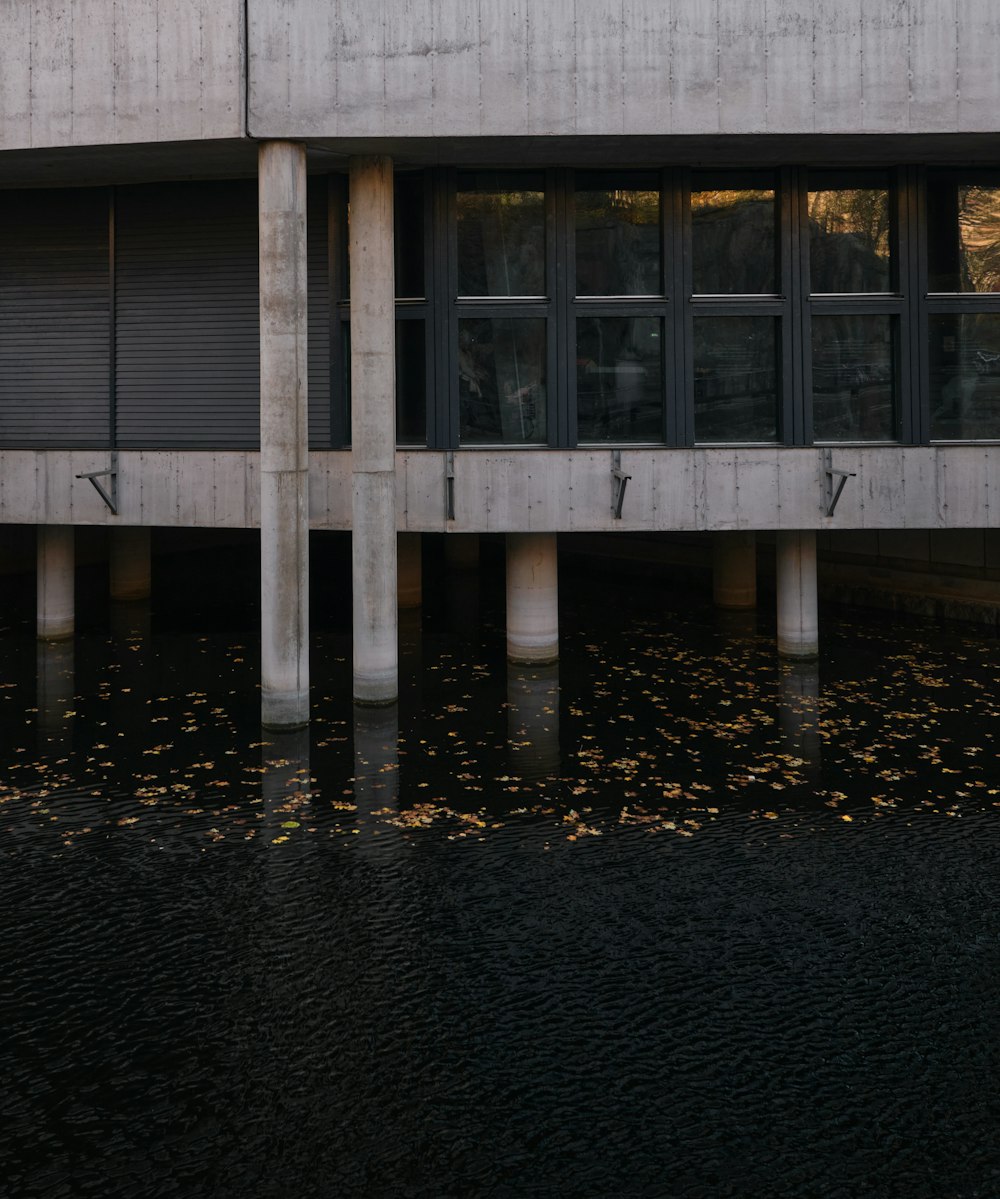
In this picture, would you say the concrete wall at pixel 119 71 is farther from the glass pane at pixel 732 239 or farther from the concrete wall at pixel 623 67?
the glass pane at pixel 732 239

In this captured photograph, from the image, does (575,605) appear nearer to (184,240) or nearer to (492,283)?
(492,283)

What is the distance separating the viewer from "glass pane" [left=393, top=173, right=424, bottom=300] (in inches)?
793

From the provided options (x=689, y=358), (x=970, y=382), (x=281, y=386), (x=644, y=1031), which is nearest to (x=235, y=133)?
(x=281, y=386)

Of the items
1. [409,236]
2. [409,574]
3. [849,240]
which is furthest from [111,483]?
[849,240]

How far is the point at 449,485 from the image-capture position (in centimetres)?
2000

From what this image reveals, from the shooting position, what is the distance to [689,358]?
66.5 ft

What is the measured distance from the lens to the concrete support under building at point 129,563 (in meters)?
28.2

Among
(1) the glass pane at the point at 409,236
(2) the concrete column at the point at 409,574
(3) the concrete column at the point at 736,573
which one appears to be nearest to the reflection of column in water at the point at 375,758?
(1) the glass pane at the point at 409,236

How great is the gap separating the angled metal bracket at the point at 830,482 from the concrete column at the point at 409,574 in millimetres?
9171

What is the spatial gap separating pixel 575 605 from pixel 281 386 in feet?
39.6

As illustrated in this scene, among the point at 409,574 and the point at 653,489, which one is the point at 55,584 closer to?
the point at 409,574

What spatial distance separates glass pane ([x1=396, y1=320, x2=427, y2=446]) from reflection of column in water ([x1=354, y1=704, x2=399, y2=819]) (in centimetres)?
439

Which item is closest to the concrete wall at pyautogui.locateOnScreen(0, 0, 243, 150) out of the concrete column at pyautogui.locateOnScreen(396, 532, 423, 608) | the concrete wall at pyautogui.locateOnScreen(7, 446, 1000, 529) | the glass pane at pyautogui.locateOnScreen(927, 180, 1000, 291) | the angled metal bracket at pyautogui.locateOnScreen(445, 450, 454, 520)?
the concrete wall at pyautogui.locateOnScreen(7, 446, 1000, 529)

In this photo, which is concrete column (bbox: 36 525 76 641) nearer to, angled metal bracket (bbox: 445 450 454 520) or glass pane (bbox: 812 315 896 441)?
angled metal bracket (bbox: 445 450 454 520)
